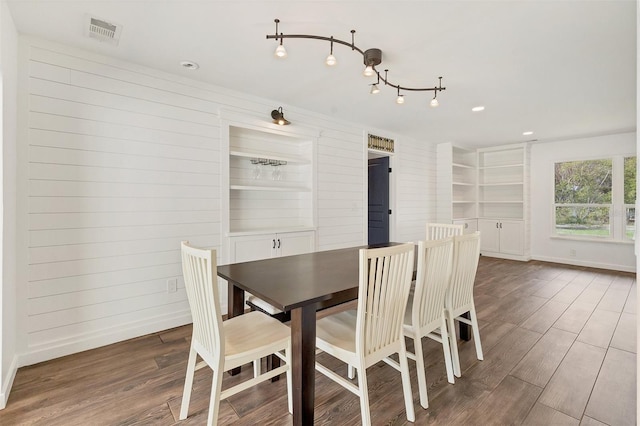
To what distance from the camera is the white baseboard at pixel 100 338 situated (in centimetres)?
228

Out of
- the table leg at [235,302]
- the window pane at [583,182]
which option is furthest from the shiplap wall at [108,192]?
the window pane at [583,182]

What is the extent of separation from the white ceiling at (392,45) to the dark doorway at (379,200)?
1.72 metres

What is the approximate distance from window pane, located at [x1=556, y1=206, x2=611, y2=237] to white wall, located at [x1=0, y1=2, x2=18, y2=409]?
783cm

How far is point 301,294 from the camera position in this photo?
1.51 m

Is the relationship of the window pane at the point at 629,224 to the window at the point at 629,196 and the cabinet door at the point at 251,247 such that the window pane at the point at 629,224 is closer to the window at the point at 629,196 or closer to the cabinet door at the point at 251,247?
the window at the point at 629,196

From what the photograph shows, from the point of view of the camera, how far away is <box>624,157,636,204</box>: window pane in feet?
16.7

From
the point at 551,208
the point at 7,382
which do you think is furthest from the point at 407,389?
the point at 551,208

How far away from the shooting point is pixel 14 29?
2.09 meters

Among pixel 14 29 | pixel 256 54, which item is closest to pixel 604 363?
pixel 256 54

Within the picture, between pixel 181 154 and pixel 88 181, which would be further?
pixel 181 154

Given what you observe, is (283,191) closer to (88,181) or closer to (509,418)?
(88,181)

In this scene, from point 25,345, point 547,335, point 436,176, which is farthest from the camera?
point 436,176

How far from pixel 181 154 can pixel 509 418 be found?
324 centimetres

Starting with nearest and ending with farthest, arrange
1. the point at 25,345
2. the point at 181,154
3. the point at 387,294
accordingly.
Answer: the point at 387,294
the point at 25,345
the point at 181,154
